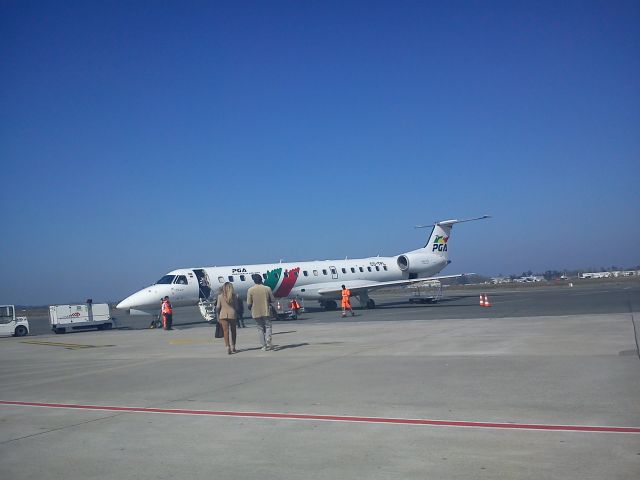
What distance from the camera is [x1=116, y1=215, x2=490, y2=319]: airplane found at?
31953 millimetres

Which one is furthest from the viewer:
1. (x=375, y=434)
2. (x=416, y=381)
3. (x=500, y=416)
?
(x=416, y=381)

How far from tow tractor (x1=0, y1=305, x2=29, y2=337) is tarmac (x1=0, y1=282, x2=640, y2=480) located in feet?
68.2

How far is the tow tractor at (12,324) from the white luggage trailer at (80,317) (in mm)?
1636

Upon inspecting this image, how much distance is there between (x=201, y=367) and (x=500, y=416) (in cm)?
722

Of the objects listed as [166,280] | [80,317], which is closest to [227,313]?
[166,280]

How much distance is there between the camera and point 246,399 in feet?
28.3

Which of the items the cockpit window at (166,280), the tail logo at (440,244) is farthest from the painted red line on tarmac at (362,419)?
the tail logo at (440,244)

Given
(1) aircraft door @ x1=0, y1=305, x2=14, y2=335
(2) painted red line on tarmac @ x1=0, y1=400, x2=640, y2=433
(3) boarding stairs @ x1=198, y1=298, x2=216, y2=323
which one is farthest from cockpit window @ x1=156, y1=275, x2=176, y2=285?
(2) painted red line on tarmac @ x1=0, y1=400, x2=640, y2=433

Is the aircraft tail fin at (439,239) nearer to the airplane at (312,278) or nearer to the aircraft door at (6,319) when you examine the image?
the airplane at (312,278)

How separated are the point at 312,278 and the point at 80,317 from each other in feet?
44.7

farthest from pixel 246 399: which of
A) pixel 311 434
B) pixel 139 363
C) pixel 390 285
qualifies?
pixel 390 285

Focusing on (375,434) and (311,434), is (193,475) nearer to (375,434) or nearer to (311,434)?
(311,434)

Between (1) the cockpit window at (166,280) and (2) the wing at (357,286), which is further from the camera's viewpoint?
(2) the wing at (357,286)

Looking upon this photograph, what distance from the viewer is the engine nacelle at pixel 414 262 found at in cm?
4253
